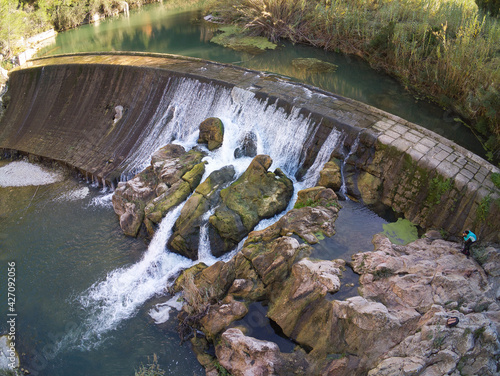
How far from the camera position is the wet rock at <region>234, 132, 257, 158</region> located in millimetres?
9383

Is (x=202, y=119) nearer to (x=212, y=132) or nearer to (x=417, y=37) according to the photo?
(x=212, y=132)

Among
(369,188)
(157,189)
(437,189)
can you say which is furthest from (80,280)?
(437,189)

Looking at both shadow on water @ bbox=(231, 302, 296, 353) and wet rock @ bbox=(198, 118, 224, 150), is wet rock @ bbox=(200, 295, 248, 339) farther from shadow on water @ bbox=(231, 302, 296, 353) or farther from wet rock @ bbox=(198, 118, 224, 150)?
wet rock @ bbox=(198, 118, 224, 150)

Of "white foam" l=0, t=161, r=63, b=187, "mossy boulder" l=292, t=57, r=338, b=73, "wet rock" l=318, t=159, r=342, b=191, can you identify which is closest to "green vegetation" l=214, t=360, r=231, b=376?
"wet rock" l=318, t=159, r=342, b=191

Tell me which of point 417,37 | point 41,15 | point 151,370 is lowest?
point 151,370

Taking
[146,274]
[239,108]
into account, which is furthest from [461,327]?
[239,108]

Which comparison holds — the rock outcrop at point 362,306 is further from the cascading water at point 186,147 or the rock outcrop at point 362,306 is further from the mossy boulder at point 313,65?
the mossy boulder at point 313,65

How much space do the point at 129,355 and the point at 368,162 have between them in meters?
5.72

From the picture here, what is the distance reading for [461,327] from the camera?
4.81 m

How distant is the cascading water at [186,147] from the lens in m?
7.36

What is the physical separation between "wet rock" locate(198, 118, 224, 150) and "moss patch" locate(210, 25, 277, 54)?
23.4ft

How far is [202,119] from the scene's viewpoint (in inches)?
423

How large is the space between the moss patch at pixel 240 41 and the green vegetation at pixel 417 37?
1.42ft

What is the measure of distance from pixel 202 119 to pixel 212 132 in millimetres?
1087
